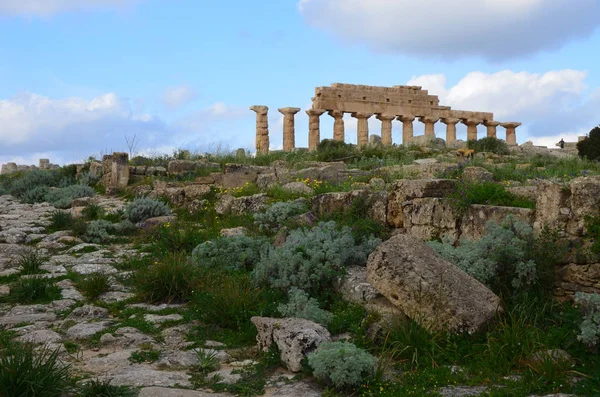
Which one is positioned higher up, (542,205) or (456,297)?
(542,205)

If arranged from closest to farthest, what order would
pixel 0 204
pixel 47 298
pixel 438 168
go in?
pixel 47 298 → pixel 438 168 → pixel 0 204

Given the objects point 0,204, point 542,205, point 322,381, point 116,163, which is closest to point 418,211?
point 542,205

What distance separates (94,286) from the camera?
8945mm

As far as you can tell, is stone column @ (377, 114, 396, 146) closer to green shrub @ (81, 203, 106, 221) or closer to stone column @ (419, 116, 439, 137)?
stone column @ (419, 116, 439, 137)

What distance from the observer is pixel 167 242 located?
11.4 m

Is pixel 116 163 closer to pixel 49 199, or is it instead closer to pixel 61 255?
pixel 49 199

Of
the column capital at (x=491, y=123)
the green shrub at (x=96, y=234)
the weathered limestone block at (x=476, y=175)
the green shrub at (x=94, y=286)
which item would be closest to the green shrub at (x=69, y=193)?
the green shrub at (x=96, y=234)

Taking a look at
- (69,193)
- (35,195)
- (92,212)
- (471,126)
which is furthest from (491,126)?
(92,212)

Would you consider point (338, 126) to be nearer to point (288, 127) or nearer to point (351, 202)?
point (288, 127)

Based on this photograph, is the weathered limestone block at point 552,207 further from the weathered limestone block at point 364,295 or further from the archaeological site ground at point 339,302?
the weathered limestone block at point 364,295

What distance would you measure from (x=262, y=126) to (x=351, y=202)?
76.0 feet

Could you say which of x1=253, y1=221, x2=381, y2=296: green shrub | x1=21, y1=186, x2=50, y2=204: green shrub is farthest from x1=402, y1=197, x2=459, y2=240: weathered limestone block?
x1=21, y1=186, x2=50, y2=204: green shrub

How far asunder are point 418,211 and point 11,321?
219 inches

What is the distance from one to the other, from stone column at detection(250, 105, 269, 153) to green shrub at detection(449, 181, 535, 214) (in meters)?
Answer: 24.7
